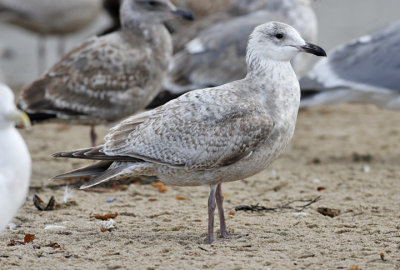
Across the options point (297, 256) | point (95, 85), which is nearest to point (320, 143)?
point (95, 85)

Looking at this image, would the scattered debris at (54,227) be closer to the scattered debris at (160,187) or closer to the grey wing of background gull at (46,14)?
the scattered debris at (160,187)

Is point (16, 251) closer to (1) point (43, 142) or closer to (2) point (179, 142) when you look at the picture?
(2) point (179, 142)

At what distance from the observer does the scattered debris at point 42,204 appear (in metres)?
5.13

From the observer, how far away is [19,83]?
11438 mm

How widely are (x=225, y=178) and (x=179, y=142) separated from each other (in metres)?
0.36

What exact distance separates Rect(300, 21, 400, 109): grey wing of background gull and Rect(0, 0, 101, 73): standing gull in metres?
5.26

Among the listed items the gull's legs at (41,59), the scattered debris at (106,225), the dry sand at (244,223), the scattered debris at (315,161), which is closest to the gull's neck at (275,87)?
the dry sand at (244,223)

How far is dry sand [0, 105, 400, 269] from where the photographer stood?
3928 mm

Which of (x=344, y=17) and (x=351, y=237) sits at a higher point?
(x=344, y=17)

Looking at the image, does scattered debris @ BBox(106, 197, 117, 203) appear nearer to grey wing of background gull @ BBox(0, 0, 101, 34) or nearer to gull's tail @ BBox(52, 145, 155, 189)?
gull's tail @ BBox(52, 145, 155, 189)

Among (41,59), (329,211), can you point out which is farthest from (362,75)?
(41,59)

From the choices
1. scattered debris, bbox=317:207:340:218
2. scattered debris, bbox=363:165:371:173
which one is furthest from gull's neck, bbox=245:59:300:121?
scattered debris, bbox=363:165:371:173

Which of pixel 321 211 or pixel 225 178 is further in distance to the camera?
pixel 321 211

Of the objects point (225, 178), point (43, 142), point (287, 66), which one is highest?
point (287, 66)
